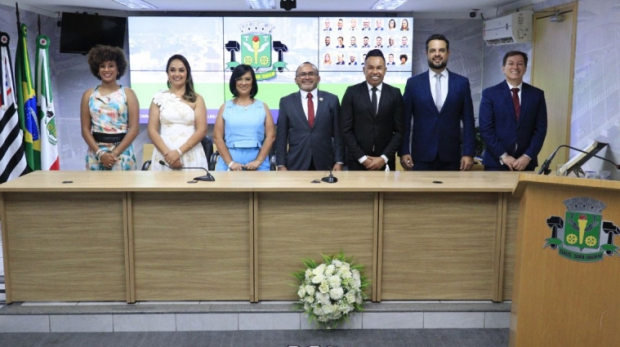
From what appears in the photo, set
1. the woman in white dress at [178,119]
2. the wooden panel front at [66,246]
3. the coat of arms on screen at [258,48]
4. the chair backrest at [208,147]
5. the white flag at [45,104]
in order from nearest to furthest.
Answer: the wooden panel front at [66,246]
the woman in white dress at [178,119]
the chair backrest at [208,147]
the white flag at [45,104]
the coat of arms on screen at [258,48]

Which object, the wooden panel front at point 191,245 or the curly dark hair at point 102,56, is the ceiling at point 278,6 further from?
the wooden panel front at point 191,245

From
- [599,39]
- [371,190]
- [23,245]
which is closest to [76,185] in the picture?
[23,245]

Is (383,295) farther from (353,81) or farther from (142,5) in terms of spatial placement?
(142,5)

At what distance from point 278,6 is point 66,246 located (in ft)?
15.0

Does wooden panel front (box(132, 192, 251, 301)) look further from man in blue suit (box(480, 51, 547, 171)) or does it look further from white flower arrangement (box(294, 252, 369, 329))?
man in blue suit (box(480, 51, 547, 171))

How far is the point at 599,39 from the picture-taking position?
5367mm

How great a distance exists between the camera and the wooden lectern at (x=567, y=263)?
2543mm

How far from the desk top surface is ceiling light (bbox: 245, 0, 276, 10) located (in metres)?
3.42

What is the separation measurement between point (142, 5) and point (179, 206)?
437 centimetres

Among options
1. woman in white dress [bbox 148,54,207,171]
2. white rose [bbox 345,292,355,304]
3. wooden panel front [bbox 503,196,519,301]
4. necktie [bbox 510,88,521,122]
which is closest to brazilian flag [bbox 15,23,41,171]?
woman in white dress [bbox 148,54,207,171]

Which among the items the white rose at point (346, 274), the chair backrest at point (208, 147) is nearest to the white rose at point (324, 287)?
the white rose at point (346, 274)

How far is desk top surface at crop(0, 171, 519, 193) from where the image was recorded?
3.33 metres

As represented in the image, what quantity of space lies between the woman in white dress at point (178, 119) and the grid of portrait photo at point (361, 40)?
3422 millimetres

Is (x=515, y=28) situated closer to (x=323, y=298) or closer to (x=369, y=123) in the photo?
(x=369, y=123)
